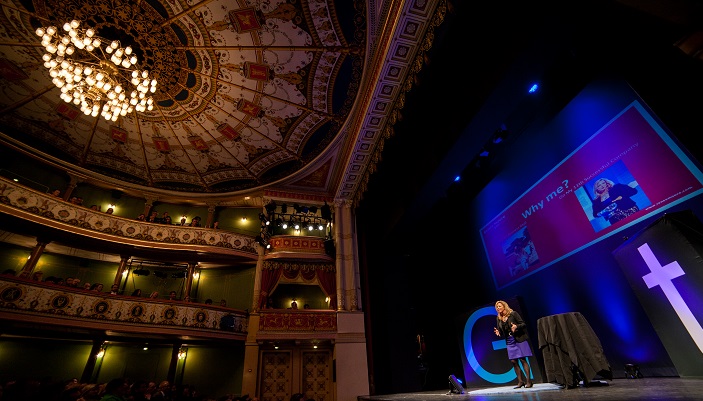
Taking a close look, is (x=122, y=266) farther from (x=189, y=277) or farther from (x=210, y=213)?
(x=210, y=213)

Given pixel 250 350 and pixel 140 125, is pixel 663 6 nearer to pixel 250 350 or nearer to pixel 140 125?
pixel 250 350

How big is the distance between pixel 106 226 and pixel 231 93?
705cm

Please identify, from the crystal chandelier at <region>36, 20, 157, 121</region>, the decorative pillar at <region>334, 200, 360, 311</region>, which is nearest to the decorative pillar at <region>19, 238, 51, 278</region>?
the crystal chandelier at <region>36, 20, 157, 121</region>

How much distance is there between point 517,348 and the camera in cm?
521

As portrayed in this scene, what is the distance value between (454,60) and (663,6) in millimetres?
3842

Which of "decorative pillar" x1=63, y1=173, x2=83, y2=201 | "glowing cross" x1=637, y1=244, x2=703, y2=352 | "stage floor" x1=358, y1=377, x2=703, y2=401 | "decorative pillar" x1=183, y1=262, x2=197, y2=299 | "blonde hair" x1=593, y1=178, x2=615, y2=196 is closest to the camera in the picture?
"stage floor" x1=358, y1=377, x2=703, y2=401

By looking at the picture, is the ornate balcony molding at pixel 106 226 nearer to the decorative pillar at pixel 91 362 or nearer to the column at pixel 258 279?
the column at pixel 258 279

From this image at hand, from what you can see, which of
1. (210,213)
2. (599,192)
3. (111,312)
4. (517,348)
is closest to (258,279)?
(210,213)

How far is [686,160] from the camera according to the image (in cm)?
468

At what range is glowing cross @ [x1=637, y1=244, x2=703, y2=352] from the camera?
4.29 m

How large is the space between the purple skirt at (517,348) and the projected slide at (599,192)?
2.51m

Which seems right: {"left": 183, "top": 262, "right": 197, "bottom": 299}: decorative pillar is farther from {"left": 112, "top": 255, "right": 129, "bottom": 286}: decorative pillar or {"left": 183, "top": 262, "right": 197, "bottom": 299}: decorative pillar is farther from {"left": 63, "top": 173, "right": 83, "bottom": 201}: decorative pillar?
{"left": 63, "top": 173, "right": 83, "bottom": 201}: decorative pillar

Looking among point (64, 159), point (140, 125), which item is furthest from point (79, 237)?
Answer: point (140, 125)

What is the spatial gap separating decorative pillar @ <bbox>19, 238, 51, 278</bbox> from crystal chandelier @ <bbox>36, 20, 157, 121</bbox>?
19.6ft
